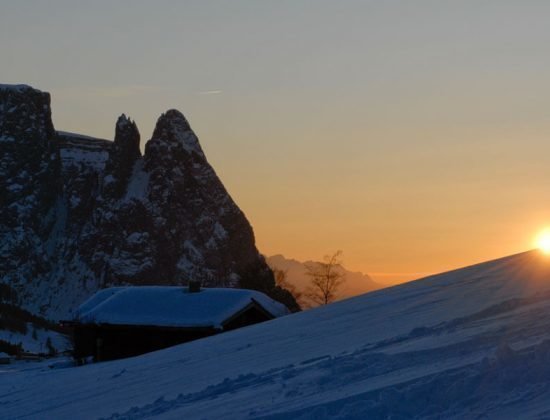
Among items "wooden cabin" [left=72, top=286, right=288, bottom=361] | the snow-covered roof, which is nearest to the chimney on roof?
"wooden cabin" [left=72, top=286, right=288, bottom=361]

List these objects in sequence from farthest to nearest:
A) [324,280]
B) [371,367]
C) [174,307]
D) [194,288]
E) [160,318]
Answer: [324,280] → [194,288] → [174,307] → [160,318] → [371,367]

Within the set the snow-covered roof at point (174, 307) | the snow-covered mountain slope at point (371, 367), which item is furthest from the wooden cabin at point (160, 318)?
the snow-covered mountain slope at point (371, 367)

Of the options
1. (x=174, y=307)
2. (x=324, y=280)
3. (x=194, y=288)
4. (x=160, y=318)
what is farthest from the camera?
(x=324, y=280)

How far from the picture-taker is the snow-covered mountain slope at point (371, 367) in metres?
8.88

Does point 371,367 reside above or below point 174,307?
below

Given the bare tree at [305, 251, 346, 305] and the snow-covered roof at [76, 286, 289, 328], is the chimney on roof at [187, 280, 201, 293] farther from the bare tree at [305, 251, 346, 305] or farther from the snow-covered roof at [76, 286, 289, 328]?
the bare tree at [305, 251, 346, 305]

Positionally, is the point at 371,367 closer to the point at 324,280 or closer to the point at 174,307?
the point at 174,307

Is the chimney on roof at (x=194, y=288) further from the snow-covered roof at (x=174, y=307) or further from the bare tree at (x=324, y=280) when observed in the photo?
the bare tree at (x=324, y=280)

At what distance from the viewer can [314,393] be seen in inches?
404

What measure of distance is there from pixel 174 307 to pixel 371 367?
29.3 meters

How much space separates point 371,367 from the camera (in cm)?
1076

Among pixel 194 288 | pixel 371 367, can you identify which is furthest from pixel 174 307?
Result: pixel 371 367

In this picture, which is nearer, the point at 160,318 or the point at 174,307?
the point at 160,318

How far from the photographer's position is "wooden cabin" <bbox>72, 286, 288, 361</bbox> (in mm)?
37812
